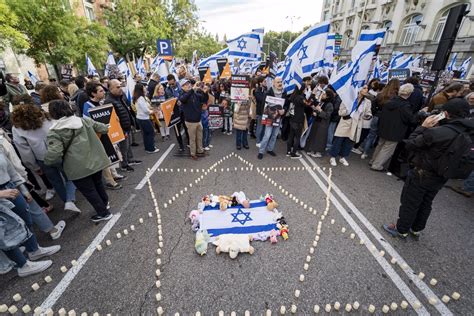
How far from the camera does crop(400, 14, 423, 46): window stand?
25686 millimetres

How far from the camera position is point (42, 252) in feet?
10.5

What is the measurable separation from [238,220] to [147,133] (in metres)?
4.42

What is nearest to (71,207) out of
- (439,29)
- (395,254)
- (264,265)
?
(264,265)

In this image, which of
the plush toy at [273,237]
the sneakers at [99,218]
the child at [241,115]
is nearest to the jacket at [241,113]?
the child at [241,115]

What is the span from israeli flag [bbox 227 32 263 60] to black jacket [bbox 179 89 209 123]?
10.8ft

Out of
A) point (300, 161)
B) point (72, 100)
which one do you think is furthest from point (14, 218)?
point (300, 161)

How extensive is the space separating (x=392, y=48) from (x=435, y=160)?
33.6 metres

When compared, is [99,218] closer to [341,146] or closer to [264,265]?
[264,265]

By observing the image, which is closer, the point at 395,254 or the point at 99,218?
the point at 395,254

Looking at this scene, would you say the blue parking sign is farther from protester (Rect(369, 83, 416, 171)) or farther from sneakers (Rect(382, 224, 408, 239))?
sneakers (Rect(382, 224, 408, 239))

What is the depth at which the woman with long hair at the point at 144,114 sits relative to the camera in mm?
6227

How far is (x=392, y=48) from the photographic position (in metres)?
28.2

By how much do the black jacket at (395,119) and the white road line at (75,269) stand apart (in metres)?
6.49

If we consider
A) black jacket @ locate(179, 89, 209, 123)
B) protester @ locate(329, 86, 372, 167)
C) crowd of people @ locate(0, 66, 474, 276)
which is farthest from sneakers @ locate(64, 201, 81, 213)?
protester @ locate(329, 86, 372, 167)
